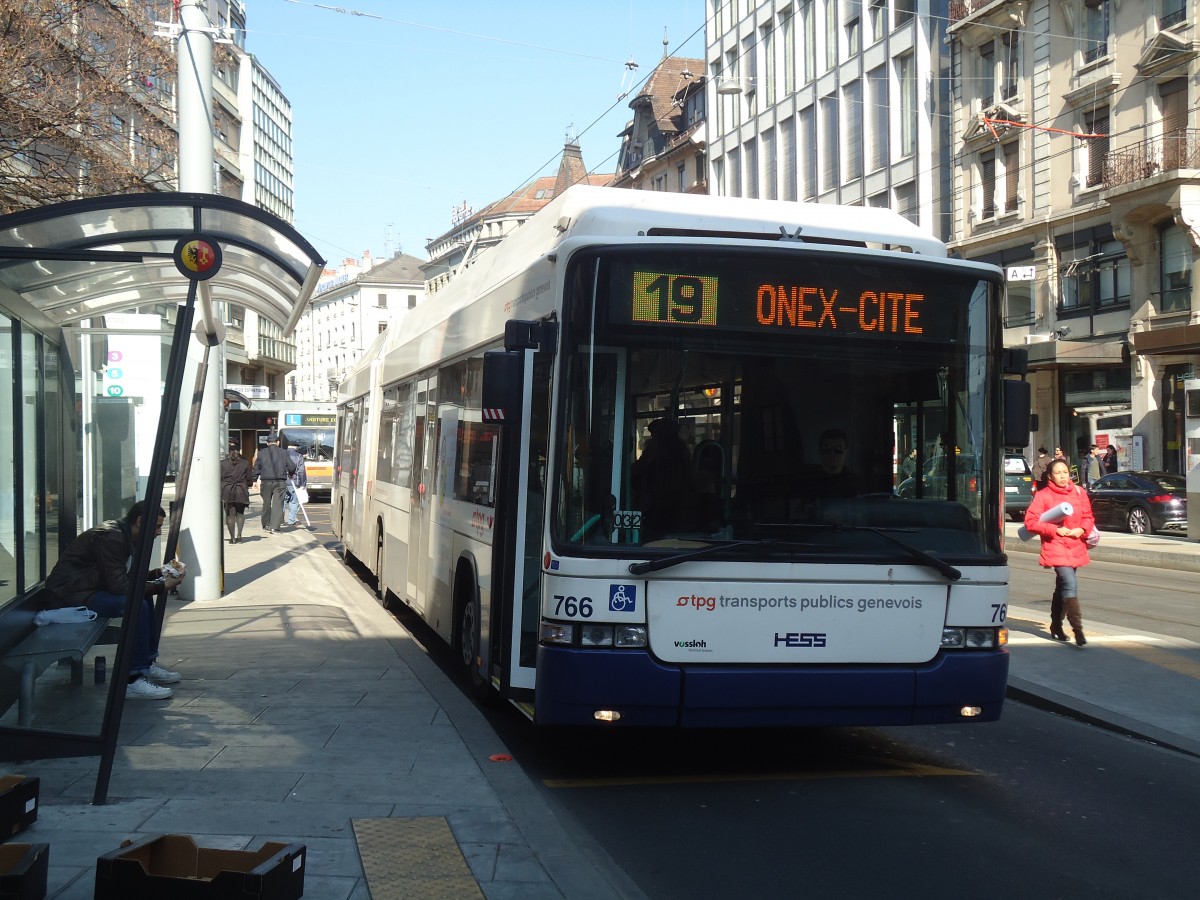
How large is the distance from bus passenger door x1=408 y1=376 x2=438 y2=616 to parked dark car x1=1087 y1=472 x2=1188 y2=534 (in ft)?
64.0

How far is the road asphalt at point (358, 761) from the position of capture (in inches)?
203

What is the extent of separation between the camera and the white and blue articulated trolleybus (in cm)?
654

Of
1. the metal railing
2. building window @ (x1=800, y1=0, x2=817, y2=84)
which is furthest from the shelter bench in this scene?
building window @ (x1=800, y1=0, x2=817, y2=84)

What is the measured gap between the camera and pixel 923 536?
6.84m

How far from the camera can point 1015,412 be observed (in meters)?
7.19

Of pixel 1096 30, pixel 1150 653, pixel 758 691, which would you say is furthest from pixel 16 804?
pixel 1096 30

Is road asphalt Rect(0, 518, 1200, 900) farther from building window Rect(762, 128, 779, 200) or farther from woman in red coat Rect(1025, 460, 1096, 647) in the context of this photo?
building window Rect(762, 128, 779, 200)

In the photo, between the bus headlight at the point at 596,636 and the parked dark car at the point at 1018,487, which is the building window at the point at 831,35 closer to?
the parked dark car at the point at 1018,487

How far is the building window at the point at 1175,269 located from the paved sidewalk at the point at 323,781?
27479 mm

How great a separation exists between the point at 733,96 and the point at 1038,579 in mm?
41713

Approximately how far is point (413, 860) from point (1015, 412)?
4007 mm

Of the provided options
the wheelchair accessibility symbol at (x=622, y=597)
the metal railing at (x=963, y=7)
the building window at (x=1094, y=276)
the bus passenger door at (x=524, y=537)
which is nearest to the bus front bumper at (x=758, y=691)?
the wheelchair accessibility symbol at (x=622, y=597)

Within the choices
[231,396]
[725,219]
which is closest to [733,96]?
[231,396]

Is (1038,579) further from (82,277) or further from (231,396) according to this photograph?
(231,396)
